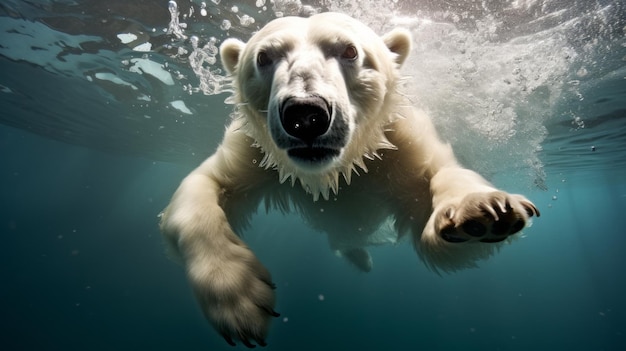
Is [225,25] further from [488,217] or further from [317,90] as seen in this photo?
[488,217]

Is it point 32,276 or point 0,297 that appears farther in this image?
point 32,276

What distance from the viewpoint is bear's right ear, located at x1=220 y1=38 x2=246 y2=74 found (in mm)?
2984

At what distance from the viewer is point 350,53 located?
95.0 inches

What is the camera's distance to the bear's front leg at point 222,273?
187 centimetres

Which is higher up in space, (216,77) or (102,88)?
(216,77)

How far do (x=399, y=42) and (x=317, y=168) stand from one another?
151cm

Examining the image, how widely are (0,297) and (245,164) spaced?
40421mm

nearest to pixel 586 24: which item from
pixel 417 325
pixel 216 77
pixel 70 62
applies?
pixel 216 77

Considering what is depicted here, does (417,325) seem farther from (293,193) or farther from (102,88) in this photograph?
(293,193)

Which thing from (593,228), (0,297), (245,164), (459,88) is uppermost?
(245,164)

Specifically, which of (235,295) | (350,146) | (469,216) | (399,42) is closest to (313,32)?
(350,146)

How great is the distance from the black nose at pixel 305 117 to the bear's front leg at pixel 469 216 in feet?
2.56

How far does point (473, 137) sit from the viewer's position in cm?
1281

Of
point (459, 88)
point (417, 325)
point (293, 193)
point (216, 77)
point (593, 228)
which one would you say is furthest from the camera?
point (593, 228)
